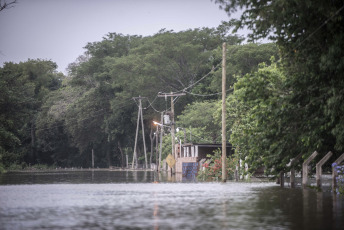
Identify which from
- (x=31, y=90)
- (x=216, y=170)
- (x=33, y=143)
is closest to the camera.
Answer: (x=216, y=170)

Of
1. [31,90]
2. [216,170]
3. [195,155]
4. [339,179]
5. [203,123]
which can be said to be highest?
[31,90]

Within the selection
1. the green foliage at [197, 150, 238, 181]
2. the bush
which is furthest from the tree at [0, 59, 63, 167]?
the bush

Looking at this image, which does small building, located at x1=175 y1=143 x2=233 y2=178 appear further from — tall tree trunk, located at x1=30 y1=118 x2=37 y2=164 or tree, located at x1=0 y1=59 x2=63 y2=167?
tall tree trunk, located at x1=30 y1=118 x2=37 y2=164

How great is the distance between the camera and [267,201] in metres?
22.2

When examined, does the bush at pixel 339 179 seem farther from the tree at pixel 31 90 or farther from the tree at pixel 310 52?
the tree at pixel 31 90

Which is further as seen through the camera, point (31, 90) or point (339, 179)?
point (31, 90)

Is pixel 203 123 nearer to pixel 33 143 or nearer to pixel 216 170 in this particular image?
pixel 216 170

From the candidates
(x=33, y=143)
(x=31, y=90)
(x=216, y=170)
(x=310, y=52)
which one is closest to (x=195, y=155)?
(x=216, y=170)

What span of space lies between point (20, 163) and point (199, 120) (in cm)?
5245

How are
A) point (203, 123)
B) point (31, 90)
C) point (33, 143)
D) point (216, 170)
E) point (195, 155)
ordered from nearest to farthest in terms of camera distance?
point (216, 170), point (195, 155), point (203, 123), point (31, 90), point (33, 143)

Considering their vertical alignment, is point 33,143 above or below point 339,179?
above

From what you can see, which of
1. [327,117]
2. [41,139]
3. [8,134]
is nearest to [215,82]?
[8,134]

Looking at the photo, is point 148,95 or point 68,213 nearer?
point 68,213

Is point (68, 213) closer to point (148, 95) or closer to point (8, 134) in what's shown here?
point (8, 134)
